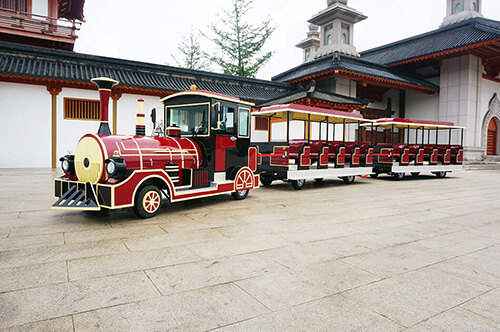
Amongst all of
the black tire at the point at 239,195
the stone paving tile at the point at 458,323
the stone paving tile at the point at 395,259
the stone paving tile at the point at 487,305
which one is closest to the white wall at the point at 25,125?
the black tire at the point at 239,195

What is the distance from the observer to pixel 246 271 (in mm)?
3201

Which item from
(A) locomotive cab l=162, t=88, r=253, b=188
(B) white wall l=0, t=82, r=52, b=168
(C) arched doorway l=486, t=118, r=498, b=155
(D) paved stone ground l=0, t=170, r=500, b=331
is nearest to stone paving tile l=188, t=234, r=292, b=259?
(D) paved stone ground l=0, t=170, r=500, b=331

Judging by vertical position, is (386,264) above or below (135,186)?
below

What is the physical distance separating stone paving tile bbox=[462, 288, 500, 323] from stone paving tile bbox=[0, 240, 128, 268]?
340 cm

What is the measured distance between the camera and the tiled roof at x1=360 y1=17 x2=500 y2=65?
752 inches

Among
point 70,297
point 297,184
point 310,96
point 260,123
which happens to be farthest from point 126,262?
point 260,123

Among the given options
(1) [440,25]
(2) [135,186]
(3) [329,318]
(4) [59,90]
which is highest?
(1) [440,25]

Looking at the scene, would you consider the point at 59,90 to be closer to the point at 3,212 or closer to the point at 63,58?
the point at 63,58

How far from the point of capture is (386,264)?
3.49 m

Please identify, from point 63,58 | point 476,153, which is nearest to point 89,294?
point 63,58

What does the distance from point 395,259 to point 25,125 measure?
13802mm

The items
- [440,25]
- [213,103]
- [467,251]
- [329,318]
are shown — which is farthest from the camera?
[440,25]

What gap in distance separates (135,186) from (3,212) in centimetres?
245

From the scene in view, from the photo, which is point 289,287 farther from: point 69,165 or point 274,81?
point 274,81
